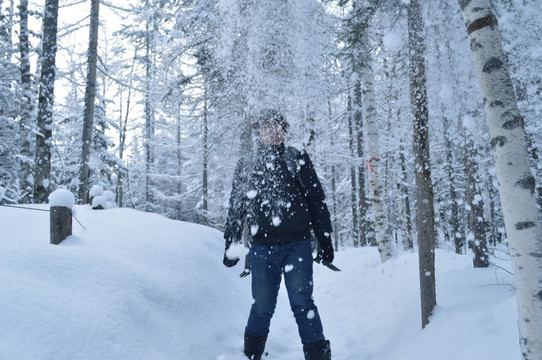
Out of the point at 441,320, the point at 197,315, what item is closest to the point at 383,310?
the point at 441,320

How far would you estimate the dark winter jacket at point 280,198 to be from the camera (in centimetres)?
303

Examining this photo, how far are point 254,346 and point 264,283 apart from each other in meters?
0.64

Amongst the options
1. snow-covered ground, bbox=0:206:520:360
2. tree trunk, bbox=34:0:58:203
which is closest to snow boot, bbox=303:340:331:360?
snow-covered ground, bbox=0:206:520:360

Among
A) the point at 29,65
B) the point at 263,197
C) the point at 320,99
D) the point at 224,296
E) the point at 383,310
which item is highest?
the point at 29,65

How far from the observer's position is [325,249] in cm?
316

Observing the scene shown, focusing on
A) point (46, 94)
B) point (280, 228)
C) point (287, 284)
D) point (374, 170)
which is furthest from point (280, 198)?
point (46, 94)

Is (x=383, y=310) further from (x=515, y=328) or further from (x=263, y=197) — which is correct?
(x=263, y=197)

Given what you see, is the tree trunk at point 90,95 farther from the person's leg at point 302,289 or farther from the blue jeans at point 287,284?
the person's leg at point 302,289

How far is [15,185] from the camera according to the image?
15305mm

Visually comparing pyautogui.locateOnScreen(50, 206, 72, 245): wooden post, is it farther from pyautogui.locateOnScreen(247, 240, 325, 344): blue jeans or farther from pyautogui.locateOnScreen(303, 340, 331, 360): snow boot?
pyautogui.locateOnScreen(303, 340, 331, 360): snow boot

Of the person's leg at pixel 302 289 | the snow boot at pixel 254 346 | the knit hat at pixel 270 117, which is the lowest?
the snow boot at pixel 254 346

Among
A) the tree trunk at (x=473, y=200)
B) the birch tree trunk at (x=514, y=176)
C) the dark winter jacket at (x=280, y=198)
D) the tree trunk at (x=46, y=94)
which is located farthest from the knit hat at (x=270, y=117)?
the tree trunk at (x=46, y=94)

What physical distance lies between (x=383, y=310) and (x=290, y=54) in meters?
5.07

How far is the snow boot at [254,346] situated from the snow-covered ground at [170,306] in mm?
255
